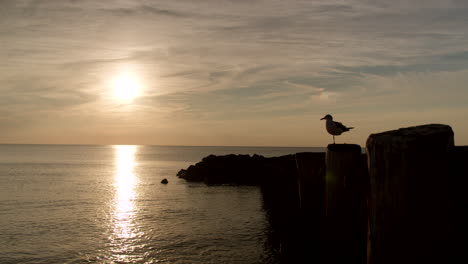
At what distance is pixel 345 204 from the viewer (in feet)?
17.1

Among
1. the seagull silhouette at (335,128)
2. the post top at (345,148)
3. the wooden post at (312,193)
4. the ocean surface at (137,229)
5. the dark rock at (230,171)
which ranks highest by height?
the seagull silhouette at (335,128)

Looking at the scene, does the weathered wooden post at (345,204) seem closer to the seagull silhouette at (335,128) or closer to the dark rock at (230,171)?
the seagull silhouette at (335,128)

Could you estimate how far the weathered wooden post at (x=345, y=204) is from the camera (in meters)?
4.80

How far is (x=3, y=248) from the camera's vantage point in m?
17.7

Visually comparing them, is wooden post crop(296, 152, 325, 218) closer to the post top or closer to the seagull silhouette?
the seagull silhouette

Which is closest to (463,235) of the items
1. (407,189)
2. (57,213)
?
(407,189)

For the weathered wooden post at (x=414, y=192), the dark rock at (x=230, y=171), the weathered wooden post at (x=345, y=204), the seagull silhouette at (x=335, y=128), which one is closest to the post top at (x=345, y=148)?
the weathered wooden post at (x=345, y=204)

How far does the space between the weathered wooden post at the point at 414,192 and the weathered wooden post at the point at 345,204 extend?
178cm

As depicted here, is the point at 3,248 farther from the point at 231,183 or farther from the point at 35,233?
the point at 231,183

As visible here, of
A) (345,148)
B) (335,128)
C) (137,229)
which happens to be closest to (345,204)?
(345,148)

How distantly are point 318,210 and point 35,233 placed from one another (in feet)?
59.7

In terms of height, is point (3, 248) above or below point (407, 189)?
below

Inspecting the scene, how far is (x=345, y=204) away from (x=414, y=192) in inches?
93.6

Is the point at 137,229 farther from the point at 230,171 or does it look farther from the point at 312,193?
the point at 230,171
